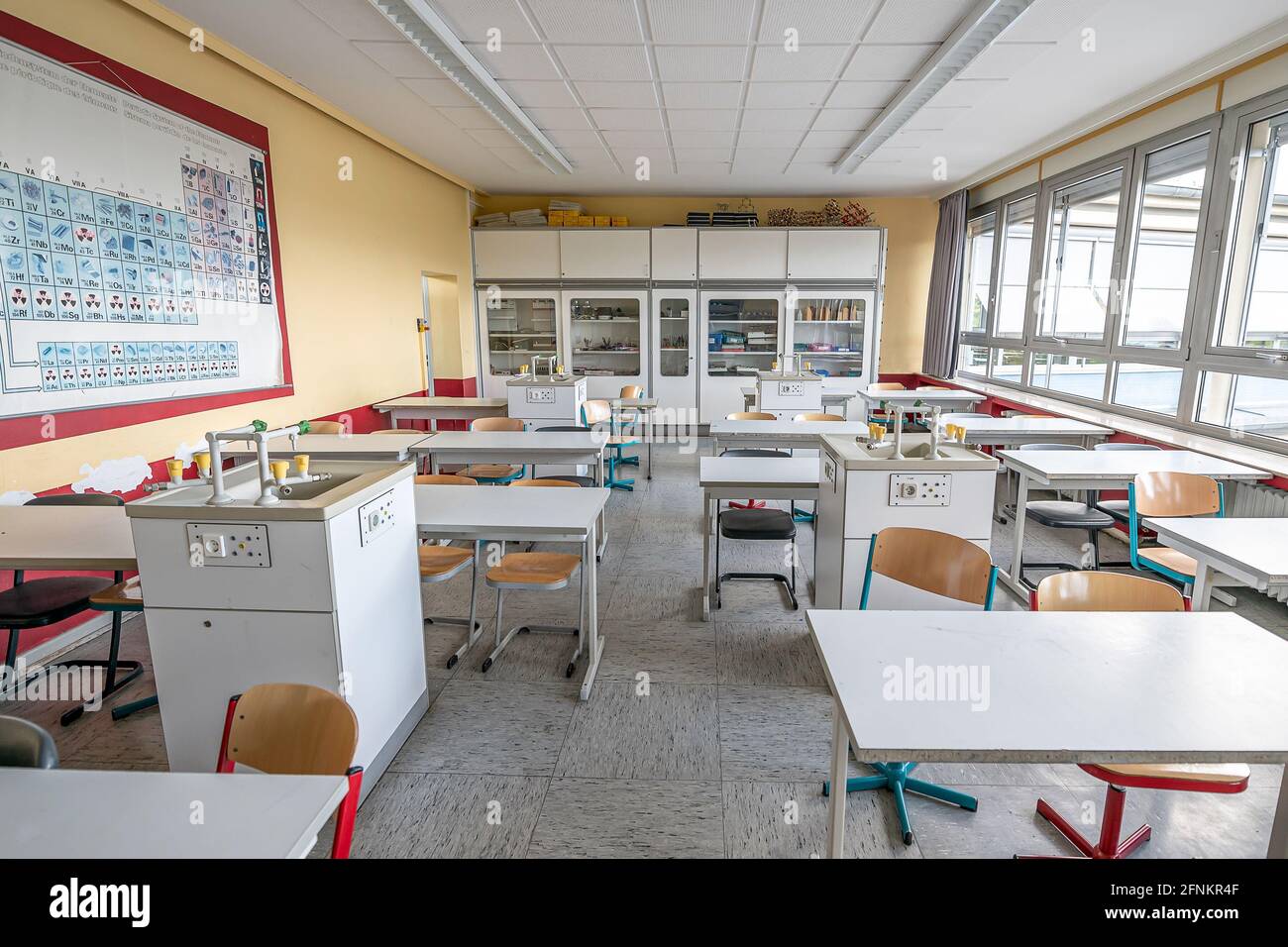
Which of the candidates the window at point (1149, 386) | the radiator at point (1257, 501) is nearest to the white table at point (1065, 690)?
the radiator at point (1257, 501)

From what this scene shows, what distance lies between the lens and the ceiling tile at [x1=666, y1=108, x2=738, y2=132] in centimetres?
507

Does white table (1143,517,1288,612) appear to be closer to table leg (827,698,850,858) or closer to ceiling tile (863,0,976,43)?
table leg (827,698,850,858)

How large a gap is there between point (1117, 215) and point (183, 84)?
6.28m

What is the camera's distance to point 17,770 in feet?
3.87

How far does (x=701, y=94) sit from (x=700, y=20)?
1151 mm

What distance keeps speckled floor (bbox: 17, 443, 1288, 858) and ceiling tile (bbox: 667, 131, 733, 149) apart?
13.6 feet

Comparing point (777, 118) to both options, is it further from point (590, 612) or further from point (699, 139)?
point (590, 612)

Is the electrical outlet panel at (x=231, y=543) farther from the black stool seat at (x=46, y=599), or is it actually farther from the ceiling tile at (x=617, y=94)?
the ceiling tile at (x=617, y=94)

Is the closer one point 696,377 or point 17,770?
point 17,770

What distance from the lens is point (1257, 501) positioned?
367 cm

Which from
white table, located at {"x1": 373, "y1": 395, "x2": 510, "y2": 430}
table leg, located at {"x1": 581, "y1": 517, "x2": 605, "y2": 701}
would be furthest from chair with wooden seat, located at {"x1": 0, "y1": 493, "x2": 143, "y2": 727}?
white table, located at {"x1": 373, "y1": 395, "x2": 510, "y2": 430}
